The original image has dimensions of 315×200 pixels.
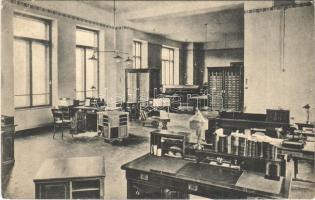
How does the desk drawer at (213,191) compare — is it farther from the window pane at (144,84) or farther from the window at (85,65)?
the window pane at (144,84)

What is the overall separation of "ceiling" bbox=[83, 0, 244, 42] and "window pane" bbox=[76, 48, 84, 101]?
180 centimetres

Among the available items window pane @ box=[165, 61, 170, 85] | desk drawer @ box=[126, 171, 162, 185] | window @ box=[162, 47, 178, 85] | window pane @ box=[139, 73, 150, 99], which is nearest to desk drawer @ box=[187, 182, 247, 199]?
desk drawer @ box=[126, 171, 162, 185]

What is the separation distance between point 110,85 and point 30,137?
4.64 meters

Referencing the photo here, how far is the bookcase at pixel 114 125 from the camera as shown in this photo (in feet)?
22.3

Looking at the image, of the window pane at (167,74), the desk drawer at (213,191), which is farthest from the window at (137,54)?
the desk drawer at (213,191)

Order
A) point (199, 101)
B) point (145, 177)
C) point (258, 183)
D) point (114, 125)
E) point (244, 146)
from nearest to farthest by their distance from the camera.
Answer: point (258, 183), point (145, 177), point (244, 146), point (114, 125), point (199, 101)

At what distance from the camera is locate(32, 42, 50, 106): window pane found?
27.5 ft

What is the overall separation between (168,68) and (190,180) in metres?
14.9

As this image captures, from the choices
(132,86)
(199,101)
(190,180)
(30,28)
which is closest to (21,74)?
(30,28)

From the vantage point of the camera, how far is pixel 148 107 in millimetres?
11469

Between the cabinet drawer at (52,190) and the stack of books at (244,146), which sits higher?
the stack of books at (244,146)

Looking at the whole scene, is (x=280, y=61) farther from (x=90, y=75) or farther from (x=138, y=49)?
(x=138, y=49)

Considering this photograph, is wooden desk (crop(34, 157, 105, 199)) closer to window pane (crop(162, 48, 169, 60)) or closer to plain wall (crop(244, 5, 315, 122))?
plain wall (crop(244, 5, 315, 122))

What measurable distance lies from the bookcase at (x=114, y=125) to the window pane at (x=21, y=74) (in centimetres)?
256
